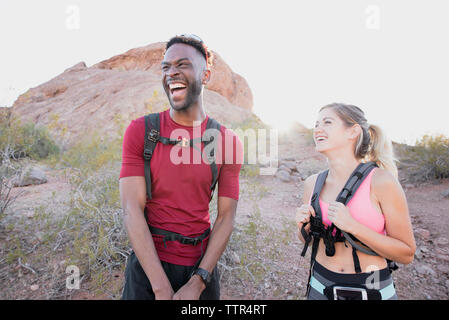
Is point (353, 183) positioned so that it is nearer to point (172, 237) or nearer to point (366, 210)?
point (366, 210)

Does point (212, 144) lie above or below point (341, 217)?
above

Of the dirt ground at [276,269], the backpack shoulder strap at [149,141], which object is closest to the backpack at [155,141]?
the backpack shoulder strap at [149,141]

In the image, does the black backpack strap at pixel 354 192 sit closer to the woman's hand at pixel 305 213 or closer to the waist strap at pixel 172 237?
the woman's hand at pixel 305 213

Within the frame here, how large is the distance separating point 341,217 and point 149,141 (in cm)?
122

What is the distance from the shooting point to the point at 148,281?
1511 mm

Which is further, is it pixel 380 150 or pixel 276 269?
pixel 276 269

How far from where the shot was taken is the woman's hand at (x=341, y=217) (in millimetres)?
1374

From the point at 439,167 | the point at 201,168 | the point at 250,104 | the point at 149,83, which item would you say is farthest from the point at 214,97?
the point at 201,168

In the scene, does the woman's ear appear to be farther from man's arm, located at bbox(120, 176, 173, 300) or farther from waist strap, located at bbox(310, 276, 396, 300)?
man's arm, located at bbox(120, 176, 173, 300)

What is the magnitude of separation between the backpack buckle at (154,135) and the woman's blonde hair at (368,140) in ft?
3.96

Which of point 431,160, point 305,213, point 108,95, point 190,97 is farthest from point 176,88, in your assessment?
point 108,95

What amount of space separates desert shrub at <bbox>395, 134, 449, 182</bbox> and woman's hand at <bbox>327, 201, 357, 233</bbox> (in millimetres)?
7503
